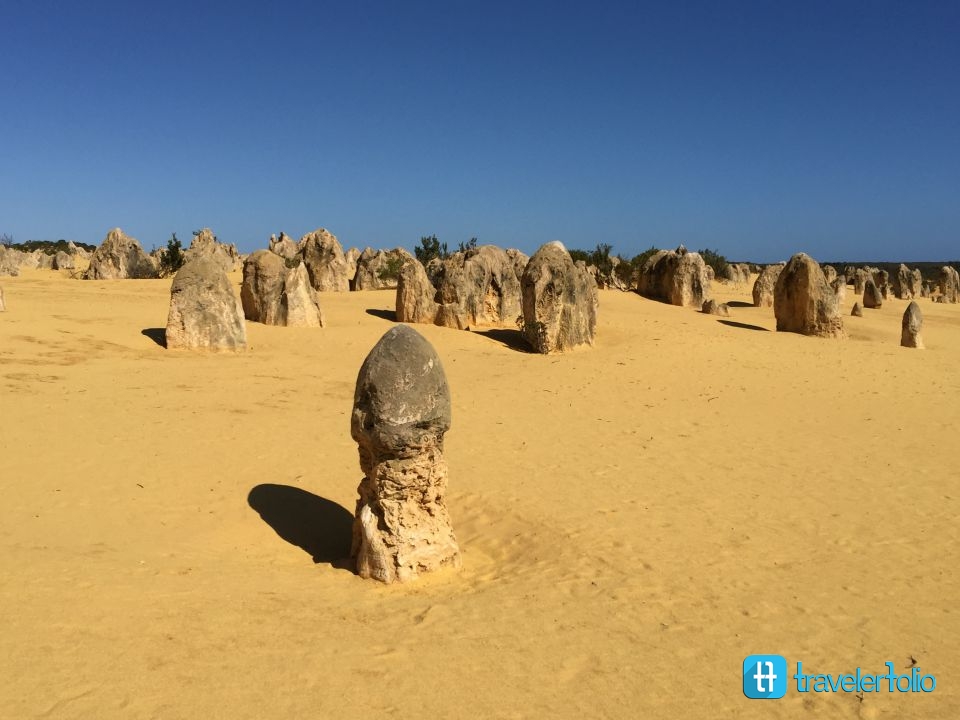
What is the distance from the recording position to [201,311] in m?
15.0

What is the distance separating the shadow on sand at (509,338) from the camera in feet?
61.2

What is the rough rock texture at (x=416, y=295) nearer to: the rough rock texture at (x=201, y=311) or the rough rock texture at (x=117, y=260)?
the rough rock texture at (x=201, y=311)

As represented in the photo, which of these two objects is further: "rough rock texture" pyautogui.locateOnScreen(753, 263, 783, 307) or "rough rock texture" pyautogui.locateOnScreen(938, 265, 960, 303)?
"rough rock texture" pyautogui.locateOnScreen(938, 265, 960, 303)

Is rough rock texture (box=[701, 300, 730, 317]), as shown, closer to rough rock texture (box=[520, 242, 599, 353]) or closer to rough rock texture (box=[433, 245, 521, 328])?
rough rock texture (box=[433, 245, 521, 328])

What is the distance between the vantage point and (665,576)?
602 cm

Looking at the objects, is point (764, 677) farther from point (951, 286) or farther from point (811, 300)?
point (951, 286)

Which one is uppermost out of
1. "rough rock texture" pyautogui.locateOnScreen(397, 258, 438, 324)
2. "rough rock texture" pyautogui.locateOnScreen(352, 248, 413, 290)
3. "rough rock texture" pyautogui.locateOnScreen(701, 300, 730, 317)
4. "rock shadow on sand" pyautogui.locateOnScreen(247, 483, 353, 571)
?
"rough rock texture" pyautogui.locateOnScreen(352, 248, 413, 290)

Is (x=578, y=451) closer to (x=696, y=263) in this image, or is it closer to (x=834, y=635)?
(x=834, y=635)

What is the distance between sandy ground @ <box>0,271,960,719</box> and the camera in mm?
4129

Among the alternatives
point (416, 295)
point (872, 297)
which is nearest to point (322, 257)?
point (416, 295)

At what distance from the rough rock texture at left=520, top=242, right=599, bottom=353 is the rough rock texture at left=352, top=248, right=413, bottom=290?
14.9 meters

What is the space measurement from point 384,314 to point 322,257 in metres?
9.59

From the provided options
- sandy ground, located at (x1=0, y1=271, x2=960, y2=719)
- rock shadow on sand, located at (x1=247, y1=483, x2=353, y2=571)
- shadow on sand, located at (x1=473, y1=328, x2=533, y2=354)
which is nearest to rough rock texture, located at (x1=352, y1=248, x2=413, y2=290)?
shadow on sand, located at (x1=473, y1=328, x2=533, y2=354)

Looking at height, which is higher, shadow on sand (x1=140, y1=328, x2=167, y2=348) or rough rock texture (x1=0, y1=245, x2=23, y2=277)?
rough rock texture (x1=0, y1=245, x2=23, y2=277)
